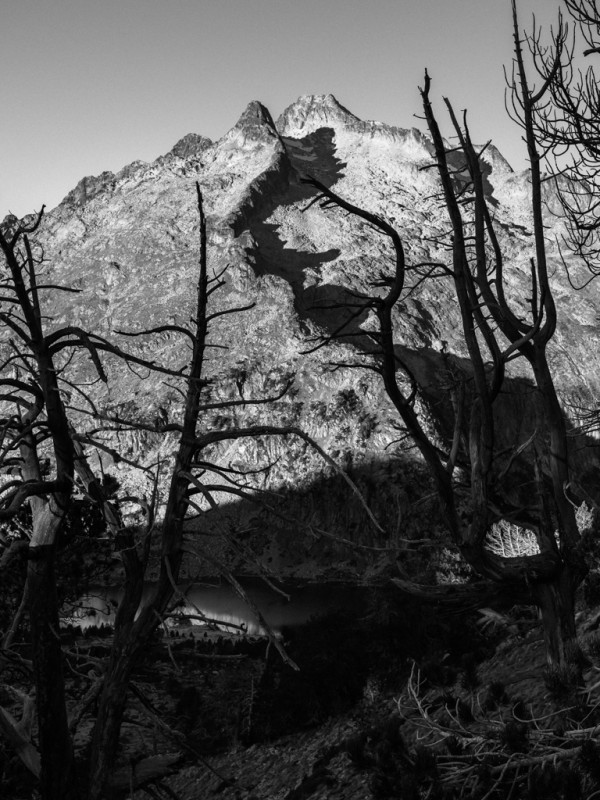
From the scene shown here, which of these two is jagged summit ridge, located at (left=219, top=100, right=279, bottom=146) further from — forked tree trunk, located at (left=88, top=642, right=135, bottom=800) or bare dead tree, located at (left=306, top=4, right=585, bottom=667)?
forked tree trunk, located at (left=88, top=642, right=135, bottom=800)

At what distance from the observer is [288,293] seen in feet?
→ 429

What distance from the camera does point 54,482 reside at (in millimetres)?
4820

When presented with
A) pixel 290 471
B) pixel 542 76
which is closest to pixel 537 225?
pixel 542 76

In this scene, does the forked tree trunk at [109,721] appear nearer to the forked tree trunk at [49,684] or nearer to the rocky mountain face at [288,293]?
the forked tree trunk at [49,684]

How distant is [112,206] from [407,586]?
177 metres

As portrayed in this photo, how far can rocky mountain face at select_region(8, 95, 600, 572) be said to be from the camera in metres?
107

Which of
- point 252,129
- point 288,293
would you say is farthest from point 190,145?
point 288,293

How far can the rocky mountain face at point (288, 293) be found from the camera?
107 meters

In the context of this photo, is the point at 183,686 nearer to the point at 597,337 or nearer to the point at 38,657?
the point at 38,657

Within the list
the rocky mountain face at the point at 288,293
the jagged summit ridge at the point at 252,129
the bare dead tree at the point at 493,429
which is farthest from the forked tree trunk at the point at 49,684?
the jagged summit ridge at the point at 252,129

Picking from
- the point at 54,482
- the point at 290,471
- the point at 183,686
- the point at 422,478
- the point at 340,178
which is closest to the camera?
the point at 54,482

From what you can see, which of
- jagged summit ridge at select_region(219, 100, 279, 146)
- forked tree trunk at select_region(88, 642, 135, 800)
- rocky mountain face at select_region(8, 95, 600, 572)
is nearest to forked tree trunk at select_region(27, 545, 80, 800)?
forked tree trunk at select_region(88, 642, 135, 800)

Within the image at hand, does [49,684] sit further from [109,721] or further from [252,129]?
[252,129]

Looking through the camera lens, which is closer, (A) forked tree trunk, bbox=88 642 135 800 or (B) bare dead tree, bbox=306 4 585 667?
(A) forked tree trunk, bbox=88 642 135 800
